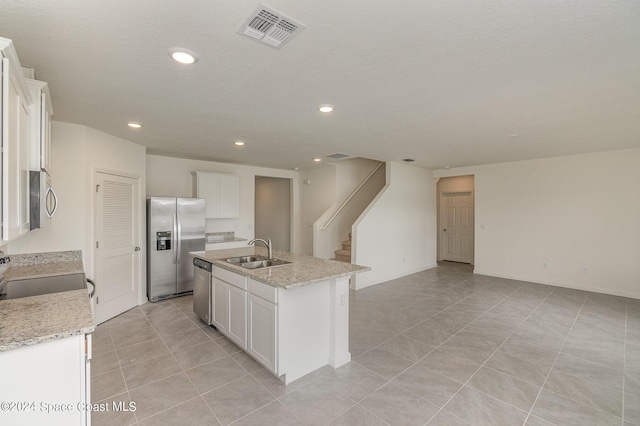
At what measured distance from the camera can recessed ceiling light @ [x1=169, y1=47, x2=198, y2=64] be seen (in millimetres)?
1842

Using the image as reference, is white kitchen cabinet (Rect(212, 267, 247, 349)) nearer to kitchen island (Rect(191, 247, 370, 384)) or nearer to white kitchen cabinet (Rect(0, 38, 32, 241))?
kitchen island (Rect(191, 247, 370, 384))

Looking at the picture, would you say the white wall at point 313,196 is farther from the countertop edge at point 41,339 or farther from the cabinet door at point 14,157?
the countertop edge at point 41,339

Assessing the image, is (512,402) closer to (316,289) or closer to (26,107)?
(316,289)

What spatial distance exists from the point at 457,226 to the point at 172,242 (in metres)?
7.43

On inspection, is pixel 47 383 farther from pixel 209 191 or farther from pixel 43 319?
pixel 209 191

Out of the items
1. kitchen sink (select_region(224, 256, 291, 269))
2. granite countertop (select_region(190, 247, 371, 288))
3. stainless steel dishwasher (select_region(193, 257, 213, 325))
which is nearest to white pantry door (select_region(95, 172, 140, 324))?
stainless steel dishwasher (select_region(193, 257, 213, 325))

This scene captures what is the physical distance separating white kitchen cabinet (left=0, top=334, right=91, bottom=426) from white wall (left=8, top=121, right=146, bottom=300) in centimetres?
265

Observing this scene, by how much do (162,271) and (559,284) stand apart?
24.2 feet

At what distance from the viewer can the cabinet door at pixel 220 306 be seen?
316 centimetres

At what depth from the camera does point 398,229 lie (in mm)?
6250

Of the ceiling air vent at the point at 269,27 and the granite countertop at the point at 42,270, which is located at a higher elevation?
the ceiling air vent at the point at 269,27

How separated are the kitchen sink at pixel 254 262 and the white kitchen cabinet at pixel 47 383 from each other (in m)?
1.84

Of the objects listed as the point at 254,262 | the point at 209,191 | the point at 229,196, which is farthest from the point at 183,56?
the point at 229,196

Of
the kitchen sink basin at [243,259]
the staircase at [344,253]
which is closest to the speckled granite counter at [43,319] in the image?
the kitchen sink basin at [243,259]
